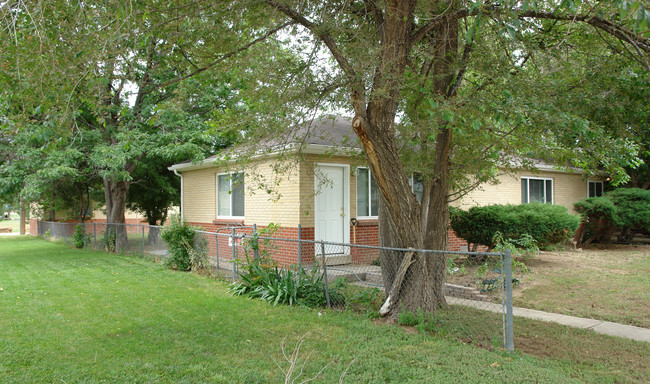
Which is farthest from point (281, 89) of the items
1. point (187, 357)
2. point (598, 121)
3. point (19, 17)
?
point (598, 121)

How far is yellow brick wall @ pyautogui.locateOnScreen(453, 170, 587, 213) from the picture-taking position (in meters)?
15.2

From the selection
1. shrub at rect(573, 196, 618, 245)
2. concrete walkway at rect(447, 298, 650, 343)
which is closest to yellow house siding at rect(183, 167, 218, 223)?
concrete walkway at rect(447, 298, 650, 343)

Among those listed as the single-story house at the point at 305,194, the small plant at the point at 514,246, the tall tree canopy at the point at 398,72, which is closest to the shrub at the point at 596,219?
the single-story house at the point at 305,194

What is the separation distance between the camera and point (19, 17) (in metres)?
5.81

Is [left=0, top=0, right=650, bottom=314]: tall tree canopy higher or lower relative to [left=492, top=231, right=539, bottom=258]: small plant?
higher

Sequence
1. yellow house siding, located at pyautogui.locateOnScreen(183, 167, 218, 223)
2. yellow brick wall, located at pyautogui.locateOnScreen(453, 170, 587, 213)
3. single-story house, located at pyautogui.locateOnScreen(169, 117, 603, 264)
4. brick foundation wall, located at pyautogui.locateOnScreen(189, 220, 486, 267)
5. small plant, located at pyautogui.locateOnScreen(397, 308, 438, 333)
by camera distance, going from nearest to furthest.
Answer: small plant, located at pyautogui.locateOnScreen(397, 308, 438, 333) → single-story house, located at pyautogui.locateOnScreen(169, 117, 603, 264) → brick foundation wall, located at pyautogui.locateOnScreen(189, 220, 486, 267) → yellow house siding, located at pyautogui.locateOnScreen(183, 167, 218, 223) → yellow brick wall, located at pyautogui.locateOnScreen(453, 170, 587, 213)

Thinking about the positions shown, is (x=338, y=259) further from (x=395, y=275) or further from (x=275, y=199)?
(x=395, y=275)

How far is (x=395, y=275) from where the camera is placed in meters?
6.69

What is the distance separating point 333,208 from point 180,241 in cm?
387

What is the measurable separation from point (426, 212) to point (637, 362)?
347 cm

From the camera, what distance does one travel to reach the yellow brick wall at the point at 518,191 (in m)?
15.2

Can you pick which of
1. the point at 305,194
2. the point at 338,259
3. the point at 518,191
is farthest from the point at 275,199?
the point at 518,191

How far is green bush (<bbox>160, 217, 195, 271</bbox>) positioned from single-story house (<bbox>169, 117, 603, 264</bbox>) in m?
1.48

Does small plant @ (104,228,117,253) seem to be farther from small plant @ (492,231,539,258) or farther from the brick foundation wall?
small plant @ (492,231,539,258)
